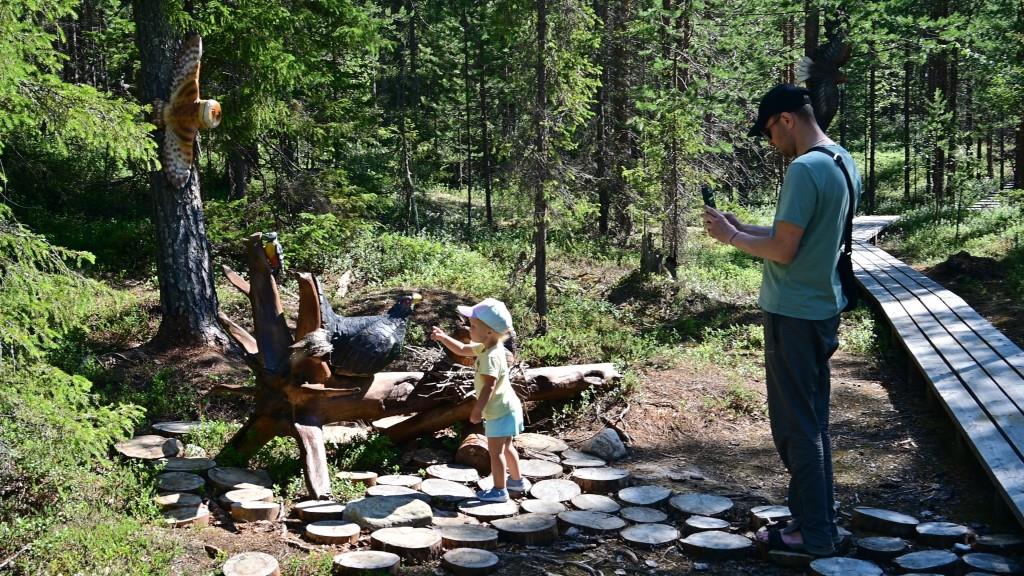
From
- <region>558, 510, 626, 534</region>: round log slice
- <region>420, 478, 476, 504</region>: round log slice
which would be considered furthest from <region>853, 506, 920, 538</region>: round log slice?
<region>420, 478, 476, 504</region>: round log slice

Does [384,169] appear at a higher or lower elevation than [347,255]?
higher

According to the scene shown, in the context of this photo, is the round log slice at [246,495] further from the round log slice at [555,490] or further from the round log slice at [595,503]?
the round log slice at [595,503]

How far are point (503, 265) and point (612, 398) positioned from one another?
9116mm

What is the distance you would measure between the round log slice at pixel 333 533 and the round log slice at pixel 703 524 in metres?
2.17

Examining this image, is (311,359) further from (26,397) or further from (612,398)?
(612,398)

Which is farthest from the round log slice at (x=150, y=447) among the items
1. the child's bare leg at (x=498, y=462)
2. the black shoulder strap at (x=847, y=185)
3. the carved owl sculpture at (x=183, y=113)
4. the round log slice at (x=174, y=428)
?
the black shoulder strap at (x=847, y=185)

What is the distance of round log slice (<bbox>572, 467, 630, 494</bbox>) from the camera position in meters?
5.96

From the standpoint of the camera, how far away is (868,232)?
70.9 ft

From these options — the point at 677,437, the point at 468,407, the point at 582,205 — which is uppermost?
the point at 582,205

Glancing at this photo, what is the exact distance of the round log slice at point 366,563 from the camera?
14.3 ft

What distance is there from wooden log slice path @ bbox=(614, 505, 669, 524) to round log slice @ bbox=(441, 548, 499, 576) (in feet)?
3.03

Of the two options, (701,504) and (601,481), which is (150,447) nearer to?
(601,481)

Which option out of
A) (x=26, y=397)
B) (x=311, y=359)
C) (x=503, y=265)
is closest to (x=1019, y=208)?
(x=503, y=265)

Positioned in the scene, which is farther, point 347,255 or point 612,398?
point 347,255
